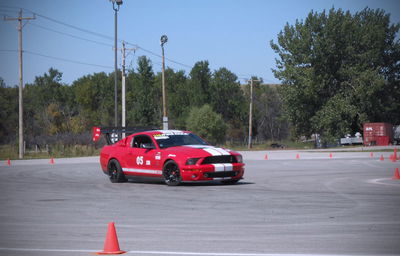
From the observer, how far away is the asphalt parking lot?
23.8 feet

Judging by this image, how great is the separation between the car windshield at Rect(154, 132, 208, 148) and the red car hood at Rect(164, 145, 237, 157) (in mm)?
395

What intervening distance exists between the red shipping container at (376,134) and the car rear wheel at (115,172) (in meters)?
47.0

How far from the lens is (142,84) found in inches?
4459

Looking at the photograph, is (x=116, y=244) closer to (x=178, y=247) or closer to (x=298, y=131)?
(x=178, y=247)

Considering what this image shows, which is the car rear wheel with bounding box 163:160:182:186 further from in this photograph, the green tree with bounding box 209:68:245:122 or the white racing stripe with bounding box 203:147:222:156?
the green tree with bounding box 209:68:245:122

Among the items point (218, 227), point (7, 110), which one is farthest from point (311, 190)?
point (7, 110)

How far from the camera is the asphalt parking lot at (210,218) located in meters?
7.24

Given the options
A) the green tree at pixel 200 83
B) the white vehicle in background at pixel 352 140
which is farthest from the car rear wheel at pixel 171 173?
the green tree at pixel 200 83

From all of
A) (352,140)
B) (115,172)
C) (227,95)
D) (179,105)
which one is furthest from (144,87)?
(115,172)

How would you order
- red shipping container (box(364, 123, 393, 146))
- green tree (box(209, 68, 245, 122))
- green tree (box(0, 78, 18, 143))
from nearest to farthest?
red shipping container (box(364, 123, 393, 146)), green tree (box(0, 78, 18, 143)), green tree (box(209, 68, 245, 122))

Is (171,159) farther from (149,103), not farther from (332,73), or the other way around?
(149,103)

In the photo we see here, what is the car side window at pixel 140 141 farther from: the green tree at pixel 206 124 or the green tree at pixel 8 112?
the green tree at pixel 8 112

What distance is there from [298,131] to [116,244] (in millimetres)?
61608

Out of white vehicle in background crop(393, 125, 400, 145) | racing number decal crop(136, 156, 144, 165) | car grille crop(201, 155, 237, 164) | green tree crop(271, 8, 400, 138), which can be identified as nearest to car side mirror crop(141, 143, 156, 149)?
racing number decal crop(136, 156, 144, 165)
